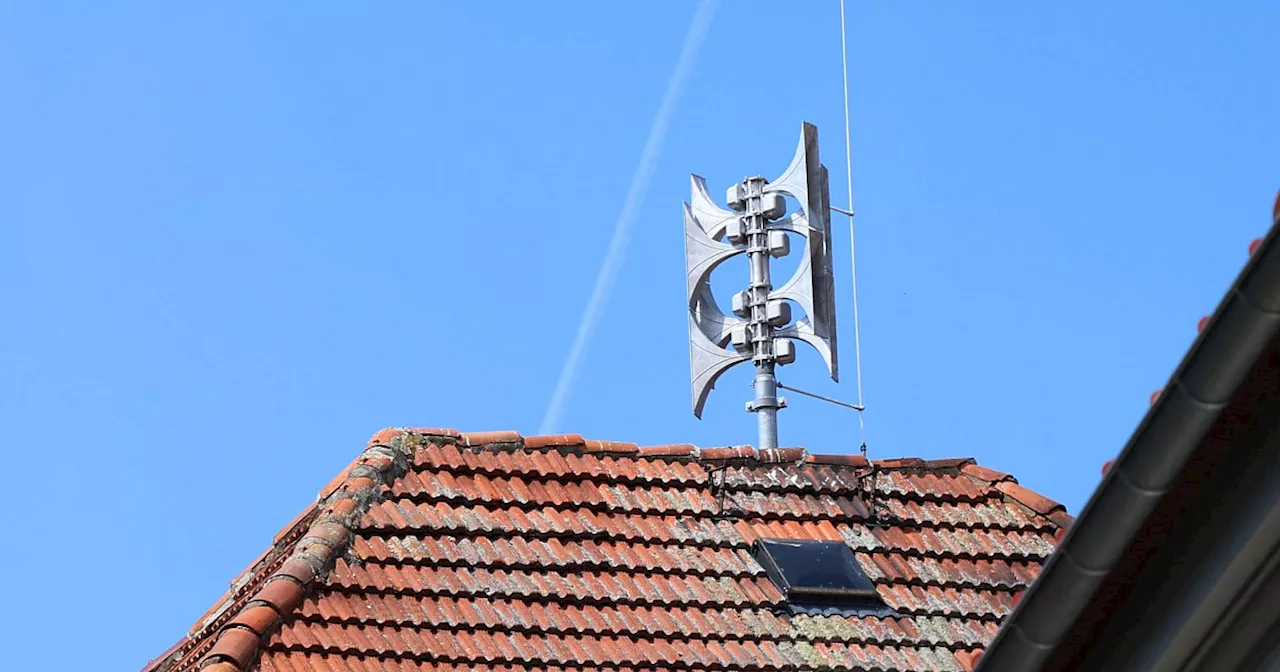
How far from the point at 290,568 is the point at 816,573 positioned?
2981mm

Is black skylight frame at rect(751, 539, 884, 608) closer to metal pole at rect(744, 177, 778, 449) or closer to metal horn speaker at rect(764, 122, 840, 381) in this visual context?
metal pole at rect(744, 177, 778, 449)

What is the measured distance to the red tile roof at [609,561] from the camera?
10.4 meters

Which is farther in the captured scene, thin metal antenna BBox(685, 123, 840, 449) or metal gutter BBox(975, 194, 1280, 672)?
thin metal antenna BBox(685, 123, 840, 449)

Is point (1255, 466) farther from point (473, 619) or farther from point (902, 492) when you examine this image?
point (902, 492)

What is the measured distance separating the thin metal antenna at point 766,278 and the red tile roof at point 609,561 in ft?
7.07


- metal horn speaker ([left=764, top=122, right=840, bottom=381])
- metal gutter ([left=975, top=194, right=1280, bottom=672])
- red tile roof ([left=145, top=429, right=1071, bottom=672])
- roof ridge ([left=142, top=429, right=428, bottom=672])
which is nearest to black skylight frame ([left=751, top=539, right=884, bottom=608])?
red tile roof ([left=145, top=429, right=1071, bottom=672])

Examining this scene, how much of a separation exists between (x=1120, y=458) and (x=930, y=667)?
6152mm

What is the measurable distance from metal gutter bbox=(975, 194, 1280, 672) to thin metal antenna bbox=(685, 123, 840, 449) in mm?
9089

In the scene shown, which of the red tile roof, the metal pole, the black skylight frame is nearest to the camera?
the red tile roof

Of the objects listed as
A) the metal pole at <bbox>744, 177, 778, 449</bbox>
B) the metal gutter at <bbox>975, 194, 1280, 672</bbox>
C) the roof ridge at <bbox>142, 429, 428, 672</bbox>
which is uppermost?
the metal pole at <bbox>744, 177, 778, 449</bbox>

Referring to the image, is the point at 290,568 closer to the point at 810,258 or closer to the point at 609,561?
the point at 609,561

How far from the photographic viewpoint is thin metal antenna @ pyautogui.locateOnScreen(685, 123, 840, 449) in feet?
48.7

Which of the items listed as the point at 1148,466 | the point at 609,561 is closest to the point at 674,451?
the point at 609,561

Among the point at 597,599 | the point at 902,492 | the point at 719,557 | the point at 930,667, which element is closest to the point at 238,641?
the point at 597,599
